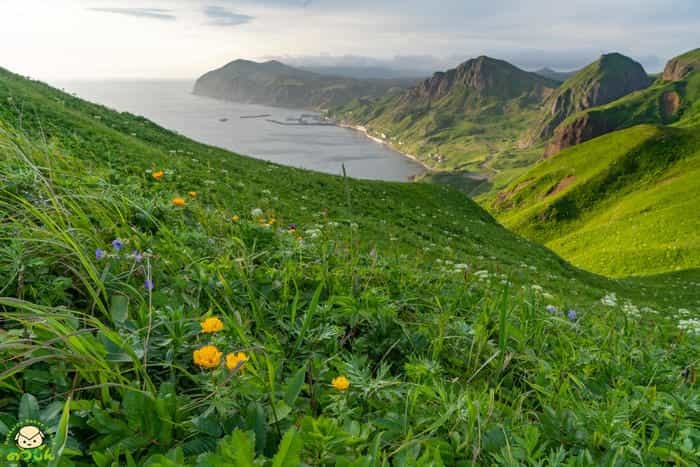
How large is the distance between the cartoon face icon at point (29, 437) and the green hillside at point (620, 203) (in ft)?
132

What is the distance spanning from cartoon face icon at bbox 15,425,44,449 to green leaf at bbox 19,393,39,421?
0.21 m

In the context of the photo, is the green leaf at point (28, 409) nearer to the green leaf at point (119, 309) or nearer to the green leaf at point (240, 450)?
the green leaf at point (119, 309)

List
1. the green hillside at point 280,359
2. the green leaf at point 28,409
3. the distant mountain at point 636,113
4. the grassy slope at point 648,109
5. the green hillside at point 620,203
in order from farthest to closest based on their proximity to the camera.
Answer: the grassy slope at point 648,109 → the distant mountain at point 636,113 → the green hillside at point 620,203 → the green hillside at point 280,359 → the green leaf at point 28,409

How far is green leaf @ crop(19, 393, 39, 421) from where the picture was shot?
Result: 1.56 meters

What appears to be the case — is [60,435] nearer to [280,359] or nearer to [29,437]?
[29,437]

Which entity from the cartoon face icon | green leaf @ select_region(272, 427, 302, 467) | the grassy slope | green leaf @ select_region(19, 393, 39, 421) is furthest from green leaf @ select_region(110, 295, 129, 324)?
the grassy slope

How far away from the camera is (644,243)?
38156 mm

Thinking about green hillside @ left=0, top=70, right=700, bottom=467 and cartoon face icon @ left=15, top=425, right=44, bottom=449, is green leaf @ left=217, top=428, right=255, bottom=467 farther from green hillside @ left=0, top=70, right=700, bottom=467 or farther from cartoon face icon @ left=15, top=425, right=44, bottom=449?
cartoon face icon @ left=15, top=425, right=44, bottom=449

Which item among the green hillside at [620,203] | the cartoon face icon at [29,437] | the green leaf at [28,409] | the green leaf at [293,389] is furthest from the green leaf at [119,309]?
the green hillside at [620,203]

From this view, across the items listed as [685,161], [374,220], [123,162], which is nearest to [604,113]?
[685,161]

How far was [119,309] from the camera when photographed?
237cm

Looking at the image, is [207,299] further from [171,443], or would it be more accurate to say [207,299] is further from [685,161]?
[685,161]

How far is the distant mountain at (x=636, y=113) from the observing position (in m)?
145

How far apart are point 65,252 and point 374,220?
59.7ft
